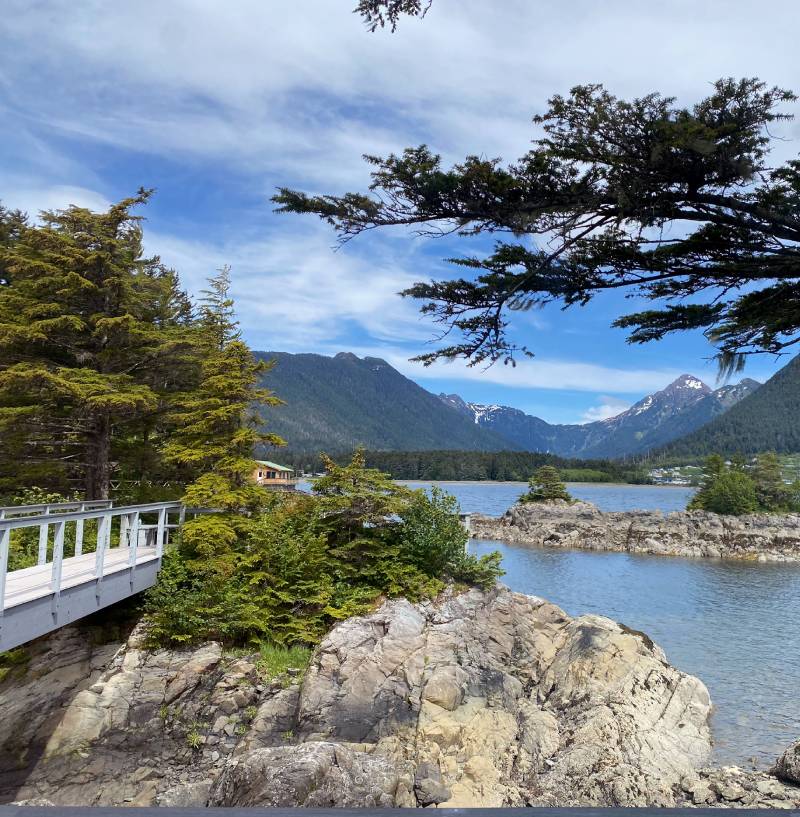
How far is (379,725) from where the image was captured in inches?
374

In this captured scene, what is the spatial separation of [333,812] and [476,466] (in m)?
162

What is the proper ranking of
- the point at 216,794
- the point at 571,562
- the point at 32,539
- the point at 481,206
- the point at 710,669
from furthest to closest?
the point at 571,562
the point at 710,669
the point at 32,539
the point at 216,794
the point at 481,206

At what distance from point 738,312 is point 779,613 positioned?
21.0m

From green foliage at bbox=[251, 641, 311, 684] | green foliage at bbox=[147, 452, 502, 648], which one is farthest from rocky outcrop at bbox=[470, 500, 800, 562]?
green foliage at bbox=[251, 641, 311, 684]

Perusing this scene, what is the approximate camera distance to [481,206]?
6.10 meters

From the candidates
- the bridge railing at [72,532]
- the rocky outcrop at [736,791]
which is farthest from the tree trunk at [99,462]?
the rocky outcrop at [736,791]

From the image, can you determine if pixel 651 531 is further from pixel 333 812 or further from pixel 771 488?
pixel 333 812

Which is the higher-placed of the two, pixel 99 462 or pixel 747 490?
pixel 99 462

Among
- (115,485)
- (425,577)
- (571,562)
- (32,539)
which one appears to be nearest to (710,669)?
(425,577)

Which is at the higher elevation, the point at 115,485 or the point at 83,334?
the point at 83,334

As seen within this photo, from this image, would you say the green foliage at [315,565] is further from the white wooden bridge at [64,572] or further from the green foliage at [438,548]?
the white wooden bridge at [64,572]

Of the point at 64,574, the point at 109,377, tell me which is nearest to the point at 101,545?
the point at 64,574

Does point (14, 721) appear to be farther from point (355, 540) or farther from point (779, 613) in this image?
point (779, 613)

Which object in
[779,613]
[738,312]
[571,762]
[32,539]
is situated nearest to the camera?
[738,312]
